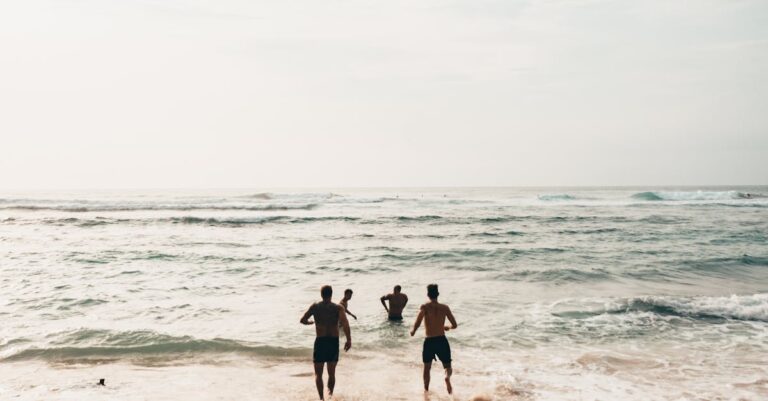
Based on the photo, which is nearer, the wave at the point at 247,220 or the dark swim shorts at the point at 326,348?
the dark swim shorts at the point at 326,348

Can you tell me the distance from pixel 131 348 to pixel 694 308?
1370 centimetres

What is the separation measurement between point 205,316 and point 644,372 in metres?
9.83

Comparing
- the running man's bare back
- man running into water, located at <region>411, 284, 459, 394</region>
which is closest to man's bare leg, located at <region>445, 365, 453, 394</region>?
man running into water, located at <region>411, 284, 459, 394</region>

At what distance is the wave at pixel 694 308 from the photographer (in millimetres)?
12406

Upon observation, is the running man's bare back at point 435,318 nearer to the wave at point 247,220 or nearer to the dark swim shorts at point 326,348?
the dark swim shorts at point 326,348

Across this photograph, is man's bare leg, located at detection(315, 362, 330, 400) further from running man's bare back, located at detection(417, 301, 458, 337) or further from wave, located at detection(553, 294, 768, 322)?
wave, located at detection(553, 294, 768, 322)

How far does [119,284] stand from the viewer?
15.9m

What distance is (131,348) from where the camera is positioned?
32.4ft

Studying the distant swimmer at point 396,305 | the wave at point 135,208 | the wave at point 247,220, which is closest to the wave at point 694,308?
the distant swimmer at point 396,305

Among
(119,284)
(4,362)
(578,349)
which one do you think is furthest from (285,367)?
(119,284)

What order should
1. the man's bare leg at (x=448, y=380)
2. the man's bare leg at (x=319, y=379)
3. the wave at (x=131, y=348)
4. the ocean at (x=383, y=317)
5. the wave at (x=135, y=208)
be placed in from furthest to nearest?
1. the wave at (x=135, y=208)
2. the wave at (x=131, y=348)
3. the ocean at (x=383, y=317)
4. the man's bare leg at (x=448, y=380)
5. the man's bare leg at (x=319, y=379)

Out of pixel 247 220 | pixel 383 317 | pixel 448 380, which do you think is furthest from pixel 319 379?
pixel 247 220

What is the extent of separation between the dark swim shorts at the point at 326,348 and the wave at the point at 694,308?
301 inches

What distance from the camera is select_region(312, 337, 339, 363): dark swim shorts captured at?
7156mm
